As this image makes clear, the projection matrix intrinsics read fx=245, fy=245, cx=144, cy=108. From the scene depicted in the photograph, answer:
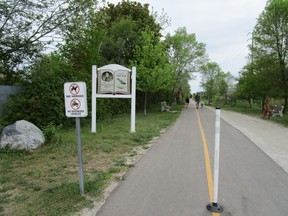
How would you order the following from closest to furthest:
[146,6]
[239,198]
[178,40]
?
[239,198] < [146,6] < [178,40]

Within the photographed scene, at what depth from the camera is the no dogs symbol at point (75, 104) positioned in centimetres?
430

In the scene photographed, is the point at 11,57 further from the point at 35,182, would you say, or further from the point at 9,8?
the point at 35,182

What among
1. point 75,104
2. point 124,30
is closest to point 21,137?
point 75,104

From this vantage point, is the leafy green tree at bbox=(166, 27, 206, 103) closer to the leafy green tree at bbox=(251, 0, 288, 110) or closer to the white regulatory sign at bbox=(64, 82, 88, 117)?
the leafy green tree at bbox=(251, 0, 288, 110)

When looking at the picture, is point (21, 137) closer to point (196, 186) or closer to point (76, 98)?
point (76, 98)

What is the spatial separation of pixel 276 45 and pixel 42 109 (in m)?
23.5

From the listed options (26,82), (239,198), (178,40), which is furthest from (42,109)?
(178,40)

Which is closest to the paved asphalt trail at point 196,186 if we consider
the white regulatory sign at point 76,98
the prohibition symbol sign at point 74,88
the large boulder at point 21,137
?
the white regulatory sign at point 76,98

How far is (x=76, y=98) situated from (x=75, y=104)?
0.11 metres

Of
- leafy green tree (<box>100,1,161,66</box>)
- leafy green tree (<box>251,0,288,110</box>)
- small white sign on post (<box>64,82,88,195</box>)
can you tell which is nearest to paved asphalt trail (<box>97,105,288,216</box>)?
small white sign on post (<box>64,82,88,195</box>)

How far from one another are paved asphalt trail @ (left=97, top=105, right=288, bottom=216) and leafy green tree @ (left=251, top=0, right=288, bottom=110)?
1941cm

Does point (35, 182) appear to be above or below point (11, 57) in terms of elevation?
below

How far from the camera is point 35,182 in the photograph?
4.94m

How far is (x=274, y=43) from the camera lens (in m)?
24.4
